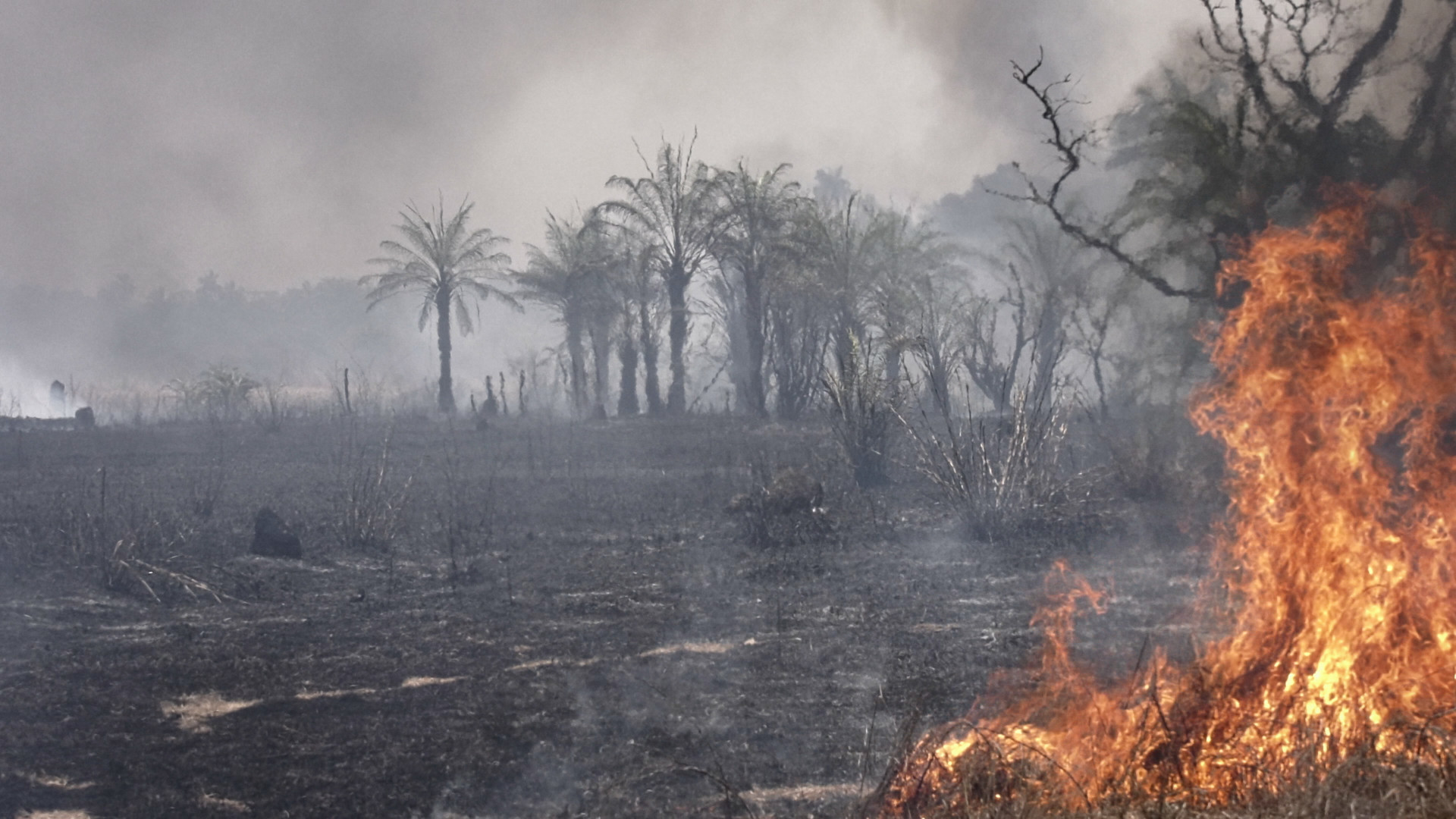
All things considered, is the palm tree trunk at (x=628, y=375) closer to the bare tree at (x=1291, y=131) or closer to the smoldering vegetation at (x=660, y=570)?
the smoldering vegetation at (x=660, y=570)

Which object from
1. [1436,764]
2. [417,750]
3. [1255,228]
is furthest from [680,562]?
[1436,764]

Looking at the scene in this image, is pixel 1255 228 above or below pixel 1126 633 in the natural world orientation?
above

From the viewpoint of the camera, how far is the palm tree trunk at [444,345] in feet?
102

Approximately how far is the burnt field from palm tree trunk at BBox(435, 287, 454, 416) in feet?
54.4

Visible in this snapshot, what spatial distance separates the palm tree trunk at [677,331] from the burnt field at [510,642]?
43.6 feet

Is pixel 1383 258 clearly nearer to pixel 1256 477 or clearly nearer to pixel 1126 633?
pixel 1256 477

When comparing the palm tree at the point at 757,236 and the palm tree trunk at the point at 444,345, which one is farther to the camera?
the palm tree trunk at the point at 444,345

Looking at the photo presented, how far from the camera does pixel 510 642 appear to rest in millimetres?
7559

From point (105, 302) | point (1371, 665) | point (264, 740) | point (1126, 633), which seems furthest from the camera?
point (105, 302)

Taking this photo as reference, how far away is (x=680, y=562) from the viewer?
10.4m

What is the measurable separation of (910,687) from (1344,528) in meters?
2.64

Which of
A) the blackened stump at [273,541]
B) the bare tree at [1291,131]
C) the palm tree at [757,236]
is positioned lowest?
the blackened stump at [273,541]

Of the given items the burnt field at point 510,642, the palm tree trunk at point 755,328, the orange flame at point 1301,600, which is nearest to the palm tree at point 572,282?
the palm tree trunk at point 755,328

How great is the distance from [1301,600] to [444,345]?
29.4 metres
